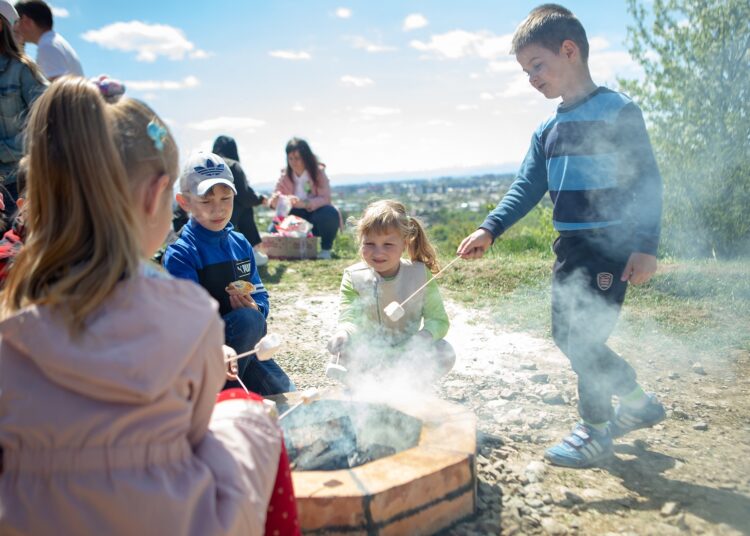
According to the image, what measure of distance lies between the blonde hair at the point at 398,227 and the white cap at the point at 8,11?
2.79 m

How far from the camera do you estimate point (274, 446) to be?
1551 millimetres

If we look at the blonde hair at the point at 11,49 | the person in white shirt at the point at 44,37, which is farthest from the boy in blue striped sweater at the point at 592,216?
the person in white shirt at the point at 44,37

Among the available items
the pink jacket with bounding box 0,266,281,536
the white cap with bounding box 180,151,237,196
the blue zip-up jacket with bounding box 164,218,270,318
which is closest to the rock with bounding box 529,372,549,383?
the blue zip-up jacket with bounding box 164,218,270,318

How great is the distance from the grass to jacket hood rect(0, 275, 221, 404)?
3814 mm

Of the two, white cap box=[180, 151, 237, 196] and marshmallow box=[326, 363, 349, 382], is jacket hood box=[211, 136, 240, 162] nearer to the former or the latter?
white cap box=[180, 151, 237, 196]

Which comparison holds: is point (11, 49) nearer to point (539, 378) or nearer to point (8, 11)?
point (8, 11)

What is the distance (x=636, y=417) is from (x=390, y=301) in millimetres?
1399

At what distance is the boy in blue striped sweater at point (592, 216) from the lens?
8.54 ft

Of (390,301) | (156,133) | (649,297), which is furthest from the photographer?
(649,297)

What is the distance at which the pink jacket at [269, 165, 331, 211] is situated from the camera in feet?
28.5

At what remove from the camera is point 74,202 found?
132cm

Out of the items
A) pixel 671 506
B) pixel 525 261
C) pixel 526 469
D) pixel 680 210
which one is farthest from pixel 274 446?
pixel 680 210

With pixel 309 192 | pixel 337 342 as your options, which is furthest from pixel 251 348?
pixel 309 192

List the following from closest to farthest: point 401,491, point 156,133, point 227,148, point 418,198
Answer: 1. point 156,133
2. point 401,491
3. point 227,148
4. point 418,198
